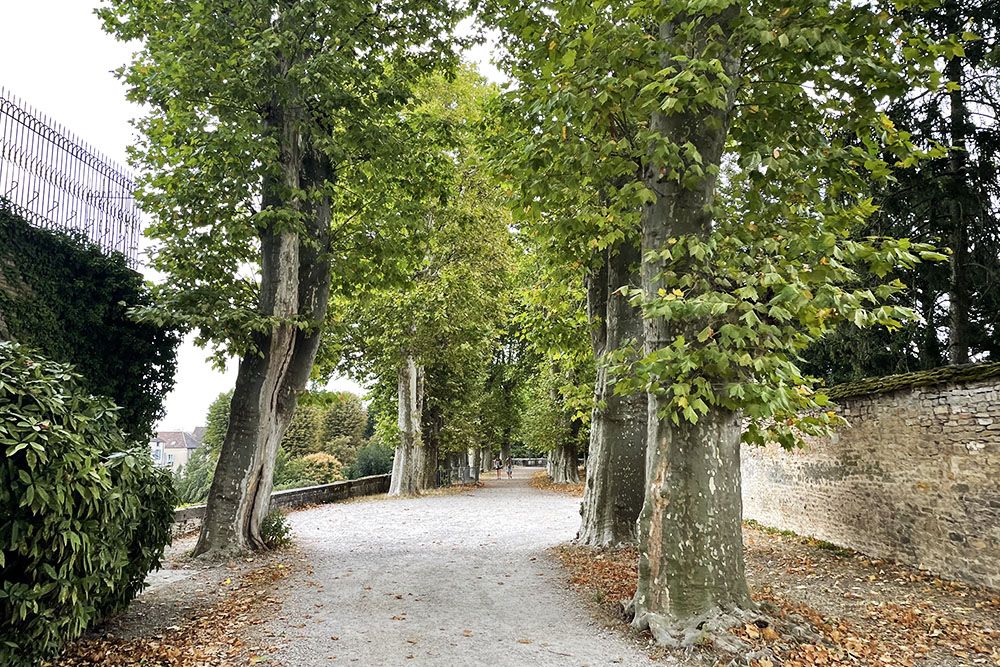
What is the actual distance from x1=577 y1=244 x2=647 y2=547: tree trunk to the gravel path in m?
1.13

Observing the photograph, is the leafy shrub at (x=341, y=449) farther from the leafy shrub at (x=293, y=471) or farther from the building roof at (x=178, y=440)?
the building roof at (x=178, y=440)

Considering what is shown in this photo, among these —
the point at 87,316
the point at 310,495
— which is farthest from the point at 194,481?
the point at 87,316

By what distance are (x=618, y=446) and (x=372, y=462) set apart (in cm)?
1922

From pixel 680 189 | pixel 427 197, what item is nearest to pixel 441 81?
pixel 427 197

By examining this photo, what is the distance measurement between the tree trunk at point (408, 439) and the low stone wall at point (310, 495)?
1.58 m

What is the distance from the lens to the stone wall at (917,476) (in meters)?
7.54

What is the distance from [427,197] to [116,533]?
8091 mm

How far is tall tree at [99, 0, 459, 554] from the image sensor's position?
29.0 ft

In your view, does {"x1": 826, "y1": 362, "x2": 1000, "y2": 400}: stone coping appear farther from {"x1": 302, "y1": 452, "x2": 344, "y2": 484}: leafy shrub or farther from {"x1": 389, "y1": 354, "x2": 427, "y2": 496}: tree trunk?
{"x1": 302, "y1": 452, "x2": 344, "y2": 484}: leafy shrub

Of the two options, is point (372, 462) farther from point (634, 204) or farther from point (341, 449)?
point (634, 204)

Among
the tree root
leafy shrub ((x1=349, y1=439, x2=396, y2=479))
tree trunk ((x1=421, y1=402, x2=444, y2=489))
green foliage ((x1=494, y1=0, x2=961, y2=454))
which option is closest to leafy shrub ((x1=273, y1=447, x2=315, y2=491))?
leafy shrub ((x1=349, y1=439, x2=396, y2=479))

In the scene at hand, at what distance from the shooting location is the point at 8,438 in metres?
3.90

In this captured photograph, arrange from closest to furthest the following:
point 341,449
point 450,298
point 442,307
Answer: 1. point 442,307
2. point 450,298
3. point 341,449

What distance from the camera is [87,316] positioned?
363 inches
